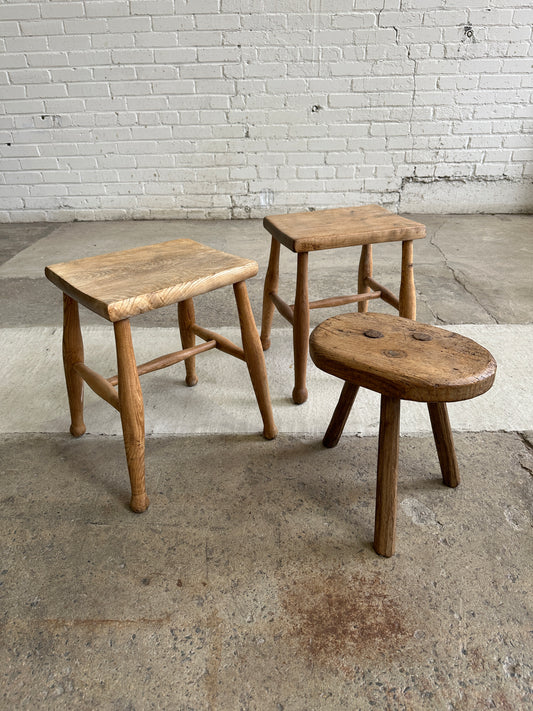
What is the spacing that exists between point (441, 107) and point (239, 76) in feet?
4.98

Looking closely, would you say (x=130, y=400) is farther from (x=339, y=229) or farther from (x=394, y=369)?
(x=339, y=229)

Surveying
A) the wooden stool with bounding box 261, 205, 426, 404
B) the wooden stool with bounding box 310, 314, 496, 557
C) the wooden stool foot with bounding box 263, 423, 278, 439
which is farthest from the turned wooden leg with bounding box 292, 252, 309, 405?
the wooden stool with bounding box 310, 314, 496, 557

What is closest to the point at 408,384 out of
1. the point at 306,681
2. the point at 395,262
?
the point at 306,681

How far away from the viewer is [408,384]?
3.42 ft

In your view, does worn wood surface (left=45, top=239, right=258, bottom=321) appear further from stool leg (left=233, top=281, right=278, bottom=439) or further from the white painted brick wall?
the white painted brick wall

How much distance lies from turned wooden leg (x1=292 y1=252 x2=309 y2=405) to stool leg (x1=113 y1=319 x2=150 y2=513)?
623 millimetres

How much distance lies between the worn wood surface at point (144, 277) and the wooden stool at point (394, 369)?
0.32m

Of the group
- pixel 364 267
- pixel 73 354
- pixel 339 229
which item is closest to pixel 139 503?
pixel 73 354

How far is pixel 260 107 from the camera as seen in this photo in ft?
12.4

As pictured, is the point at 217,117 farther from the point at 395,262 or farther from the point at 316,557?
the point at 316,557

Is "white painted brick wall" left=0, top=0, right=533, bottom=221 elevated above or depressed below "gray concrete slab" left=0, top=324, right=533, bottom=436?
above

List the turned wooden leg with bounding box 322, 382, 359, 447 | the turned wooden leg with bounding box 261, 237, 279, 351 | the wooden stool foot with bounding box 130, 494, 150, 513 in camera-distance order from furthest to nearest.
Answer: the turned wooden leg with bounding box 261, 237, 279, 351 → the turned wooden leg with bounding box 322, 382, 359, 447 → the wooden stool foot with bounding box 130, 494, 150, 513

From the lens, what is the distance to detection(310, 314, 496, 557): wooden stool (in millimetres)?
1053

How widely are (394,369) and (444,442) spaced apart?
396 millimetres
